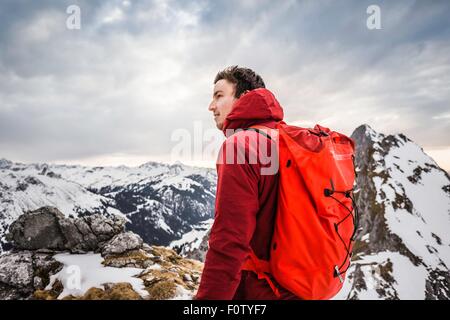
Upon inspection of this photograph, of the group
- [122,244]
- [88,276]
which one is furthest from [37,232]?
[88,276]

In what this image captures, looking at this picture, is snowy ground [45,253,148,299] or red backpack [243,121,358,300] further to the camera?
snowy ground [45,253,148,299]

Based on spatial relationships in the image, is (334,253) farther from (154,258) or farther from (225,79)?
(154,258)

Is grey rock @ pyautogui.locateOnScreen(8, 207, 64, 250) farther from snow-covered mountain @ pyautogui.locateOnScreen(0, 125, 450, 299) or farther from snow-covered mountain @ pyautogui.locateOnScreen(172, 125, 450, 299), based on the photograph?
snow-covered mountain @ pyautogui.locateOnScreen(0, 125, 450, 299)

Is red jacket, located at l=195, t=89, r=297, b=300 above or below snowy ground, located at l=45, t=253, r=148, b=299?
above

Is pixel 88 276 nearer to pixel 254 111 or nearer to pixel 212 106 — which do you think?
pixel 212 106

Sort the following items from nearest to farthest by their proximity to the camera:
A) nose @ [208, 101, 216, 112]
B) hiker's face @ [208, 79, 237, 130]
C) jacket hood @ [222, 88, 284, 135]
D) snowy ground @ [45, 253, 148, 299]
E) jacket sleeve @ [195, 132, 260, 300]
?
1. jacket sleeve @ [195, 132, 260, 300]
2. jacket hood @ [222, 88, 284, 135]
3. hiker's face @ [208, 79, 237, 130]
4. nose @ [208, 101, 216, 112]
5. snowy ground @ [45, 253, 148, 299]

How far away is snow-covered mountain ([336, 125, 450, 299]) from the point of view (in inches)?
4525

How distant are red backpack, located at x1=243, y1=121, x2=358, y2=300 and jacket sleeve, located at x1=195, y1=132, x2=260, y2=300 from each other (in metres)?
0.36

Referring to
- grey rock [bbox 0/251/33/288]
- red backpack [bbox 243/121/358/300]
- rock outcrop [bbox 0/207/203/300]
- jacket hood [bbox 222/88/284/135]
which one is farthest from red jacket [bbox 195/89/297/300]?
grey rock [bbox 0/251/33/288]

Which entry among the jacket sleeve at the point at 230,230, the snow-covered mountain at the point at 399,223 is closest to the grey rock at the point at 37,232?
the jacket sleeve at the point at 230,230

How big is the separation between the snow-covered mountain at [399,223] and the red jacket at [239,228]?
124942mm

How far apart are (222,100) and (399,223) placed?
166757 mm
